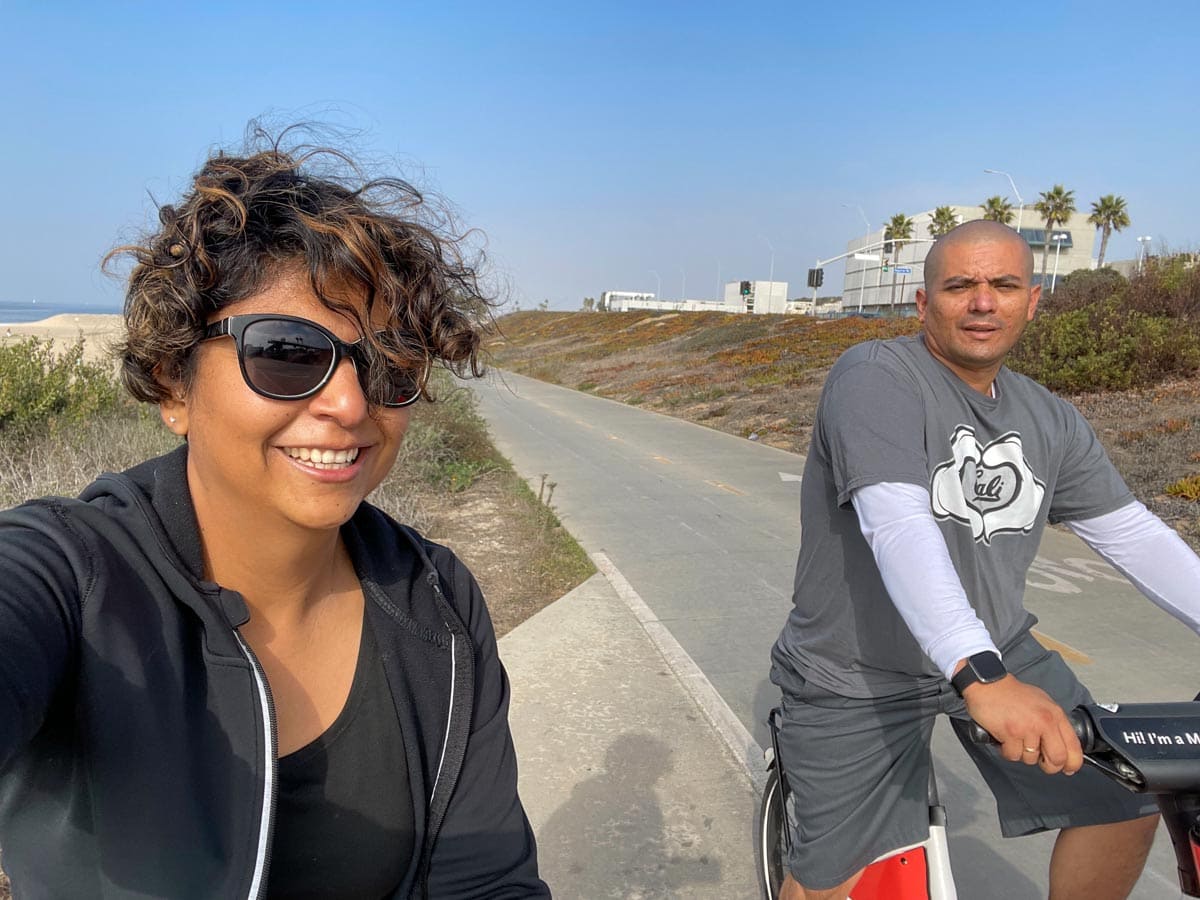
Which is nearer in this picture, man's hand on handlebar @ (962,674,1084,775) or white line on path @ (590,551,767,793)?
man's hand on handlebar @ (962,674,1084,775)

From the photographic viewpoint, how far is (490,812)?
67.6 inches

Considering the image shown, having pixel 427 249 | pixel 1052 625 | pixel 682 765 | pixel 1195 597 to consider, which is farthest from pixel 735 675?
pixel 427 249

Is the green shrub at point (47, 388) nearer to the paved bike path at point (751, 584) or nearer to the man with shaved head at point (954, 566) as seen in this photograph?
the paved bike path at point (751, 584)

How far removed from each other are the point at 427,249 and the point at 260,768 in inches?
36.5

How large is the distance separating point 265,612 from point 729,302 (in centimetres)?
Result: 10406

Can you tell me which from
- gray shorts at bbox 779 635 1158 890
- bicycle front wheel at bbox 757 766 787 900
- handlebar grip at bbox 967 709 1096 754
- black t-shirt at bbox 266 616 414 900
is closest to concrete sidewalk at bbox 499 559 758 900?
bicycle front wheel at bbox 757 766 787 900

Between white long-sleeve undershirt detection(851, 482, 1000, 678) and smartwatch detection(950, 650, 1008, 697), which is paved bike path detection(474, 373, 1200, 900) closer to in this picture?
white long-sleeve undershirt detection(851, 482, 1000, 678)

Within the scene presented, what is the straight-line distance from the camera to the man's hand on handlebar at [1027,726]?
160cm

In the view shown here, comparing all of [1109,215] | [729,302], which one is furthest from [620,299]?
[1109,215]

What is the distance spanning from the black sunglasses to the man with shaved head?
1.28 meters

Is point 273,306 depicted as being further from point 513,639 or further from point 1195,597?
point 513,639

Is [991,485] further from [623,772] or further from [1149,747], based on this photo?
[623,772]

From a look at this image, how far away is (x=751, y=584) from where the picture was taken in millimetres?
6902

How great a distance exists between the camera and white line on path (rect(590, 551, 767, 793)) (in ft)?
13.3
